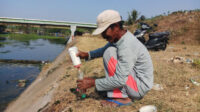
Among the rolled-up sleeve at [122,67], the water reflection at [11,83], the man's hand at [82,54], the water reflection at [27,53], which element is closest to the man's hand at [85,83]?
the rolled-up sleeve at [122,67]

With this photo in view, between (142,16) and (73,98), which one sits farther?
(142,16)

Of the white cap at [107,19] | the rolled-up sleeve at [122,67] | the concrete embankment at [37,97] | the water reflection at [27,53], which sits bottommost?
the water reflection at [27,53]

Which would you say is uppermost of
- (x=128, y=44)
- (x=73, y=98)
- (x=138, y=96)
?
(x=128, y=44)

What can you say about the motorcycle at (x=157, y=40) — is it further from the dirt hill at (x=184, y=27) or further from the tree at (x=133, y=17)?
the tree at (x=133, y=17)

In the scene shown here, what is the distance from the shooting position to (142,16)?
2305 cm

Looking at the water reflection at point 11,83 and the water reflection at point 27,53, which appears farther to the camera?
the water reflection at point 27,53

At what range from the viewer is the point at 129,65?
2.10m

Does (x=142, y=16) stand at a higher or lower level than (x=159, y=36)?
higher

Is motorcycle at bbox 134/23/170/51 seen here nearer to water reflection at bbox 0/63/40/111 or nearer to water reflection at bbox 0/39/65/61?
water reflection at bbox 0/63/40/111

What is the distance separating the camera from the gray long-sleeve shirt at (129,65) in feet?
6.86

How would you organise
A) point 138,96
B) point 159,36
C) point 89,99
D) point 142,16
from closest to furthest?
point 138,96
point 89,99
point 159,36
point 142,16

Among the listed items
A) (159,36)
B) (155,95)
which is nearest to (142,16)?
(159,36)

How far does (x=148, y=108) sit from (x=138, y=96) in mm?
296

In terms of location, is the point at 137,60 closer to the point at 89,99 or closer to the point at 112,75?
the point at 112,75
